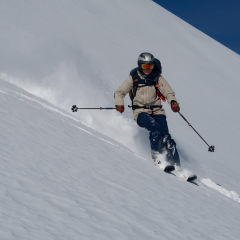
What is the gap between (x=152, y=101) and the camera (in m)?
5.61

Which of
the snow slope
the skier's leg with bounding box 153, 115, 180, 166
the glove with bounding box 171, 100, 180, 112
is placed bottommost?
the snow slope

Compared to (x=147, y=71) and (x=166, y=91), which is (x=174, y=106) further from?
(x=147, y=71)

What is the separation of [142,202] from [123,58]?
10.4 m

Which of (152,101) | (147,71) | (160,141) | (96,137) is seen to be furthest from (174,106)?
(96,137)

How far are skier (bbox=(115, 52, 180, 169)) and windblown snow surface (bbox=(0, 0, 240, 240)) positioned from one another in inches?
17.6

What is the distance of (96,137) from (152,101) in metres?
1.10

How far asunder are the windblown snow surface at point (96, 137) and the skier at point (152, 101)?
1.47 feet

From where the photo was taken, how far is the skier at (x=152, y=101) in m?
5.20

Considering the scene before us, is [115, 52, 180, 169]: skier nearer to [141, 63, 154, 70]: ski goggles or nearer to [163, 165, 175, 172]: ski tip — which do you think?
[141, 63, 154, 70]: ski goggles

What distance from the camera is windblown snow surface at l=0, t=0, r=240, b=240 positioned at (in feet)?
8.08

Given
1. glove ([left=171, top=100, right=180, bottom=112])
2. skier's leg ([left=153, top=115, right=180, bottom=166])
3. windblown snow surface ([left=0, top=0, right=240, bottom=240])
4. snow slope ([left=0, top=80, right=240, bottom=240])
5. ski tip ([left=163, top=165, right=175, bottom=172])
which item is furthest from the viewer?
glove ([left=171, top=100, right=180, bottom=112])

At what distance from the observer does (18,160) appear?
9.71 ft

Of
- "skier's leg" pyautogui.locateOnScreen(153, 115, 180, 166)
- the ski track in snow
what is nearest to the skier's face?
"skier's leg" pyautogui.locateOnScreen(153, 115, 180, 166)

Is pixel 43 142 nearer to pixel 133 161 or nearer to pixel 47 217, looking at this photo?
pixel 133 161
